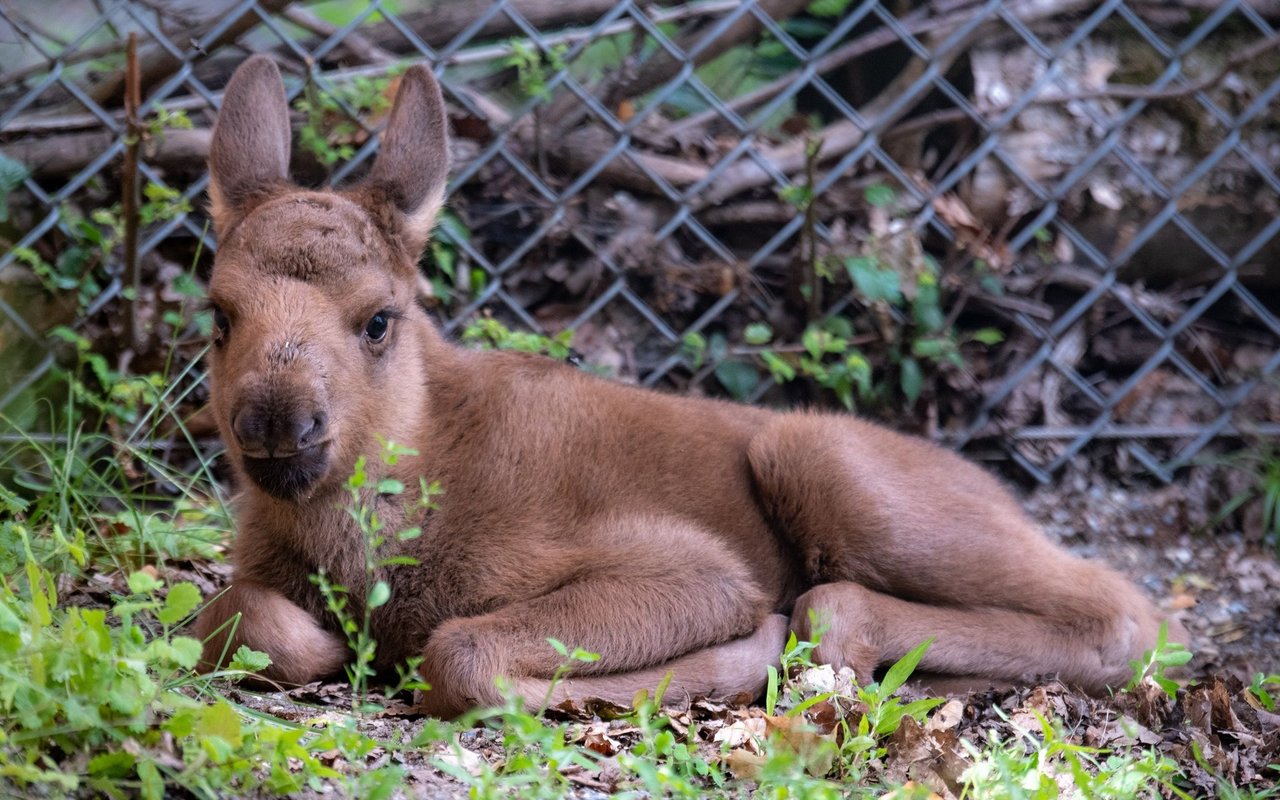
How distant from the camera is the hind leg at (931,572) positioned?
4.92 metres

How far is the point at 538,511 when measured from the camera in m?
4.83

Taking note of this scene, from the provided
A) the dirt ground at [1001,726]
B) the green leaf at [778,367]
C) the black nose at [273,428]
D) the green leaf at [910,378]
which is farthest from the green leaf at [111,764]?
the green leaf at [910,378]

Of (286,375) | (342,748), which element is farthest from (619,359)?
(342,748)

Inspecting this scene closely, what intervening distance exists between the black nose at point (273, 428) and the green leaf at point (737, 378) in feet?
10.9

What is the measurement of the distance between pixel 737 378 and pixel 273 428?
11.5 ft

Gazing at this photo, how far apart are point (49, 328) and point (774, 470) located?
3700mm

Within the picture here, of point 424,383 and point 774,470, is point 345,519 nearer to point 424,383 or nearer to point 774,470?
point 424,383

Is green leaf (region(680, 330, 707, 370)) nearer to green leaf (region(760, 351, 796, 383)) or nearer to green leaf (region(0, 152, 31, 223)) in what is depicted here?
green leaf (region(760, 351, 796, 383))

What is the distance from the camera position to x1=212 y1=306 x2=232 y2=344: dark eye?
4.56 m

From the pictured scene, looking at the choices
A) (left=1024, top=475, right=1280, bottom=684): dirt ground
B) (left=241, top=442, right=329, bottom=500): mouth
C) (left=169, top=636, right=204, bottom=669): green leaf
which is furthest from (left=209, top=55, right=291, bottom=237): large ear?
(left=1024, top=475, right=1280, bottom=684): dirt ground

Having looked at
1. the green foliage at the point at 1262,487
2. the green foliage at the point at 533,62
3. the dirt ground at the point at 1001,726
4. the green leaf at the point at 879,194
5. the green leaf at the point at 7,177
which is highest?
the green foliage at the point at 533,62

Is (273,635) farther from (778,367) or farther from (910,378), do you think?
(910,378)

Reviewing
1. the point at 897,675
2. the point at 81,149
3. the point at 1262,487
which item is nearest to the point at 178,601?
the point at 897,675

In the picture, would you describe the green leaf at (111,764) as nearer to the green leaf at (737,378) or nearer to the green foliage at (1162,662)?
the green foliage at (1162,662)
